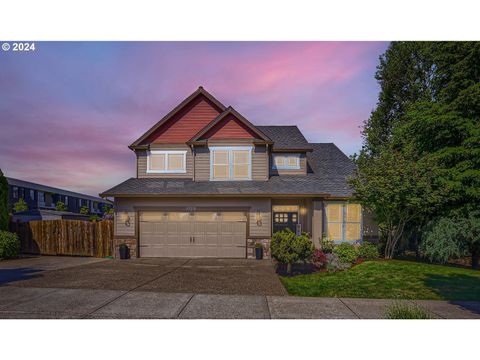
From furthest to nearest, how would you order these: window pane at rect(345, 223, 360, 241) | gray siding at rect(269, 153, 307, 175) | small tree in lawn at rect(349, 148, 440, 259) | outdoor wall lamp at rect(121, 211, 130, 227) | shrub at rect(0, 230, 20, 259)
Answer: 1. gray siding at rect(269, 153, 307, 175)
2. window pane at rect(345, 223, 360, 241)
3. outdoor wall lamp at rect(121, 211, 130, 227)
4. shrub at rect(0, 230, 20, 259)
5. small tree in lawn at rect(349, 148, 440, 259)

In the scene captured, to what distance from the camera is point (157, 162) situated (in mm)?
15836

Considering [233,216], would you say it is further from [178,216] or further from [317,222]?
[317,222]

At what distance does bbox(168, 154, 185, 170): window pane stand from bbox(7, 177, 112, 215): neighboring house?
2209cm

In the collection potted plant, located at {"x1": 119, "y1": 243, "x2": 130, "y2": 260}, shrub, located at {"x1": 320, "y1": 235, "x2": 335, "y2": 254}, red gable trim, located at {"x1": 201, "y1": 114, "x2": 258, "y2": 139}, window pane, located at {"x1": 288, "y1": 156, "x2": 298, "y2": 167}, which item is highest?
red gable trim, located at {"x1": 201, "y1": 114, "x2": 258, "y2": 139}

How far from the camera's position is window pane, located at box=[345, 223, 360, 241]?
1461 centimetres

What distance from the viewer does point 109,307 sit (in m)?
6.20

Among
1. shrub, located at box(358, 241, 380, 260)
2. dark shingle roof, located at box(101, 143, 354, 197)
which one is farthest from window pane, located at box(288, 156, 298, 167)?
shrub, located at box(358, 241, 380, 260)

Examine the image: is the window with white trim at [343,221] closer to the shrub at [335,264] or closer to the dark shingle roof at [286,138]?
the shrub at [335,264]

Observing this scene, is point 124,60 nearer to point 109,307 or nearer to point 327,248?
point 109,307

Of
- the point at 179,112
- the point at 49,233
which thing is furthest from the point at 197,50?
the point at 49,233

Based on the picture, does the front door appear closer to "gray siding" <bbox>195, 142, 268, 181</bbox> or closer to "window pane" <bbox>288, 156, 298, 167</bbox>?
"gray siding" <bbox>195, 142, 268, 181</bbox>

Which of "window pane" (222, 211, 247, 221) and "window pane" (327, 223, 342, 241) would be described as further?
"window pane" (327, 223, 342, 241)

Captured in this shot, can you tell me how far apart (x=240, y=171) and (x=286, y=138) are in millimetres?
4508

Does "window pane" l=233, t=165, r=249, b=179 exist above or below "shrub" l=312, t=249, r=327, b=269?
above
